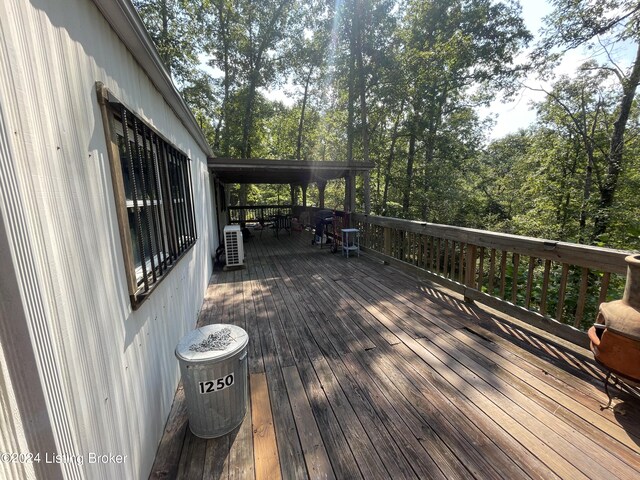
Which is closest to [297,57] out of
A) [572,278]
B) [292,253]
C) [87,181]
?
[292,253]

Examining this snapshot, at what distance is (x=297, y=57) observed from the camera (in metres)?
14.0

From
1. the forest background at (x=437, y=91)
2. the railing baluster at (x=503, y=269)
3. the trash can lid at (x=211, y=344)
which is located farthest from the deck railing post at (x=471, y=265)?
the forest background at (x=437, y=91)

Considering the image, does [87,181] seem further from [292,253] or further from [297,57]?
[297,57]

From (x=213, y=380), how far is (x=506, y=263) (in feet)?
11.9

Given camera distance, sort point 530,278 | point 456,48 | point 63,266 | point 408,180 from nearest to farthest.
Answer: point 63,266
point 530,278
point 456,48
point 408,180

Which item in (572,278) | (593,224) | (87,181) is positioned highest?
(87,181)

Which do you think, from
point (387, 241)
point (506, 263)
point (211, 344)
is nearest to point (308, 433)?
point (211, 344)

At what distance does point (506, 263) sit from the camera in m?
3.54

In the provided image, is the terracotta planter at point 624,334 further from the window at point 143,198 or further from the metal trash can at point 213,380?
the window at point 143,198

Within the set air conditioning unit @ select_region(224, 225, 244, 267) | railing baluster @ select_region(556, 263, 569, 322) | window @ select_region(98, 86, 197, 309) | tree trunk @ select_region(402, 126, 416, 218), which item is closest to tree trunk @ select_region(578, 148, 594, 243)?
tree trunk @ select_region(402, 126, 416, 218)

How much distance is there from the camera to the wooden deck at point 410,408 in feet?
4.93

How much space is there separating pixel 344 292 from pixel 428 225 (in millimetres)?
1630

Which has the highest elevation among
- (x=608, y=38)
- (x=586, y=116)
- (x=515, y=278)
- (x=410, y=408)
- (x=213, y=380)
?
(x=608, y=38)

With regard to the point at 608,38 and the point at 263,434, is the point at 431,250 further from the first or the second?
the point at 608,38
